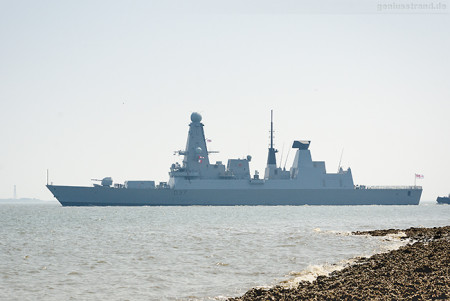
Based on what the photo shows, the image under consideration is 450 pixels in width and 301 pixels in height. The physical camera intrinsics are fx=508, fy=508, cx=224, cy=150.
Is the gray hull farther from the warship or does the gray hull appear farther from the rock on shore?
the rock on shore

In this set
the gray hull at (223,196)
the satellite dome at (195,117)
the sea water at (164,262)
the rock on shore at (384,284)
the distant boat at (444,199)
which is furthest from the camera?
the distant boat at (444,199)

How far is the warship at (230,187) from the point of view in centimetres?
5953

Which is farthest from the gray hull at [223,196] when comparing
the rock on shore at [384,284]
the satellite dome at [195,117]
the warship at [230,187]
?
the rock on shore at [384,284]

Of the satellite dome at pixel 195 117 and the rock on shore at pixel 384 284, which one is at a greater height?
the satellite dome at pixel 195 117

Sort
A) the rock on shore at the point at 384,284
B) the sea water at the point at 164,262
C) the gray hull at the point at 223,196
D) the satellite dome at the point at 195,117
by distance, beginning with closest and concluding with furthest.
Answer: the rock on shore at the point at 384,284 < the sea water at the point at 164,262 < the gray hull at the point at 223,196 < the satellite dome at the point at 195,117

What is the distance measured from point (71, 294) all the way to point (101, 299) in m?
1.04

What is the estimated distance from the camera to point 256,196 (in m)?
→ 63.9

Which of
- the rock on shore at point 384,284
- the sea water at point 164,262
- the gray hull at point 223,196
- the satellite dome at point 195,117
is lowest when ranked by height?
the sea water at point 164,262

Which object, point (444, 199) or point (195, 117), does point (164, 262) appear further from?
point (444, 199)

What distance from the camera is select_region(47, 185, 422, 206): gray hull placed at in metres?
58.9

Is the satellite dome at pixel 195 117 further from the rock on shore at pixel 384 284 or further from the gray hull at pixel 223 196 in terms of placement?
the rock on shore at pixel 384 284

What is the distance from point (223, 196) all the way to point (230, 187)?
4.61ft

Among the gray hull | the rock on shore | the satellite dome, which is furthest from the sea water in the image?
the satellite dome

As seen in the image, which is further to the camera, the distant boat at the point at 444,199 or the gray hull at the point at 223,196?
the distant boat at the point at 444,199
